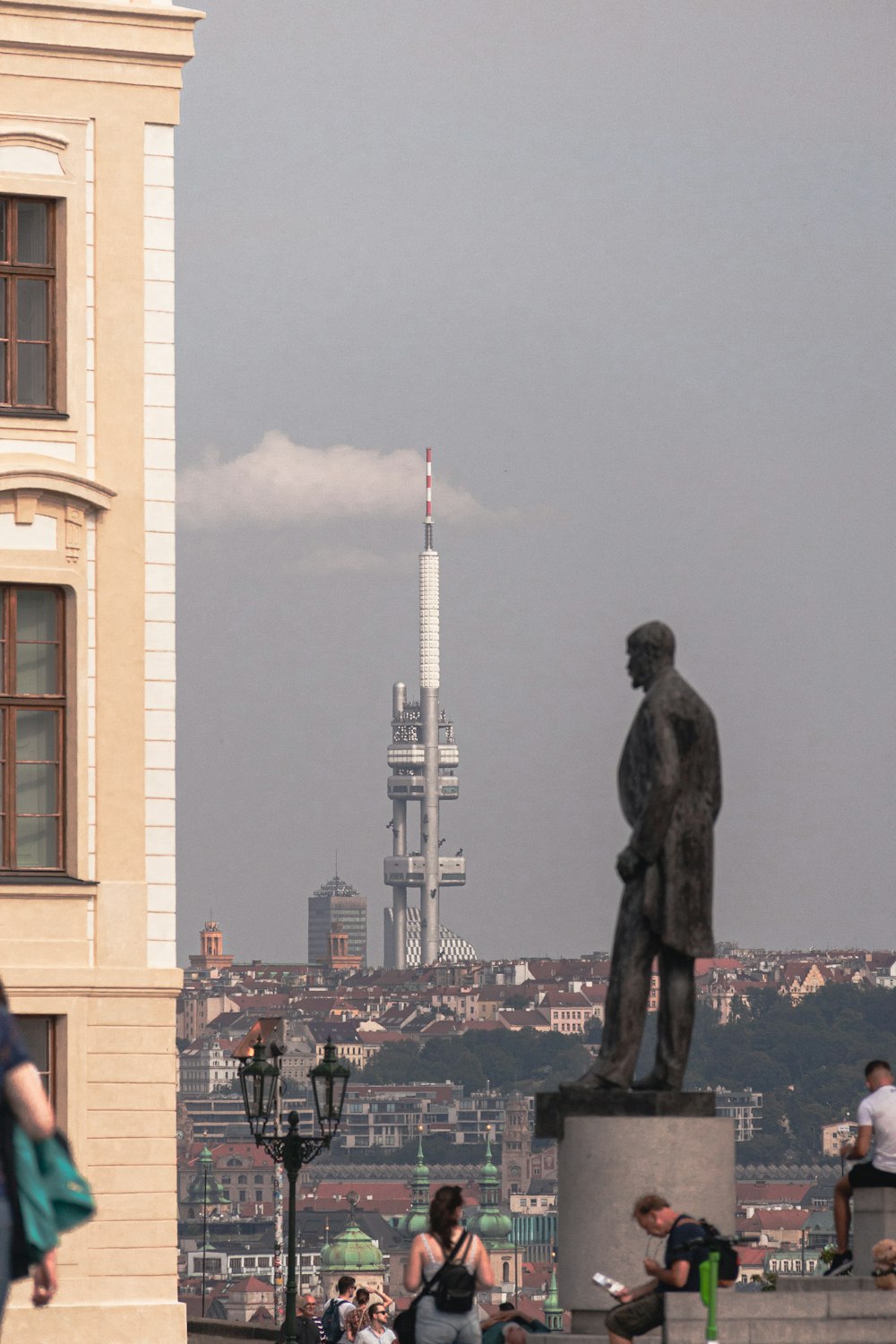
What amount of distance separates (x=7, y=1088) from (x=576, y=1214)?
623 centimetres

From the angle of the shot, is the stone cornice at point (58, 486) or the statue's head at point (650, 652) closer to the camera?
the statue's head at point (650, 652)

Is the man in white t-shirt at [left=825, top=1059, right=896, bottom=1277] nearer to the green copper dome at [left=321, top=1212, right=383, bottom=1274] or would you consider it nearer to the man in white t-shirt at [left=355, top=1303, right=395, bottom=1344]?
the man in white t-shirt at [left=355, top=1303, right=395, bottom=1344]

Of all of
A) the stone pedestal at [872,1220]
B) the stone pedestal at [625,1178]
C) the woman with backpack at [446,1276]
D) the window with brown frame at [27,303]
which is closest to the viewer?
the woman with backpack at [446,1276]

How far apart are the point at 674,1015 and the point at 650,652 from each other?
5.47 feet

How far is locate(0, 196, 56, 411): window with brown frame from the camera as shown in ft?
75.4

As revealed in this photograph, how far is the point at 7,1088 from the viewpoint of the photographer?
24.6ft

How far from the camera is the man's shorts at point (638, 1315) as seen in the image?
12.1m

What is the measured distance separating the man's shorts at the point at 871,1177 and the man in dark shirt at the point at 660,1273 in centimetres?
339

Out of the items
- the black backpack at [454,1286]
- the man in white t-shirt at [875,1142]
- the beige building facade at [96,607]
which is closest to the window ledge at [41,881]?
the beige building facade at [96,607]

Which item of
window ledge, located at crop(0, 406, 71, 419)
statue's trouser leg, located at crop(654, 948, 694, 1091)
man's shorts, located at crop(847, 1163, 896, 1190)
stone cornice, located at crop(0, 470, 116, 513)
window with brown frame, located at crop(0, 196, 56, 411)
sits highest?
window with brown frame, located at crop(0, 196, 56, 411)

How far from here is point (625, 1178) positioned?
1324 cm

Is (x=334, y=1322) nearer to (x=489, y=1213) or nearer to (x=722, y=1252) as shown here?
(x=722, y=1252)

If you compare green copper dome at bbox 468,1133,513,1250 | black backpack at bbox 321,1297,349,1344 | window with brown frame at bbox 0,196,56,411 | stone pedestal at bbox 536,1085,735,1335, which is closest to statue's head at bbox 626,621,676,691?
stone pedestal at bbox 536,1085,735,1335

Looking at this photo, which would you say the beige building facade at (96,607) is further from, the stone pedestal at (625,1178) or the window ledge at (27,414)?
the stone pedestal at (625,1178)
